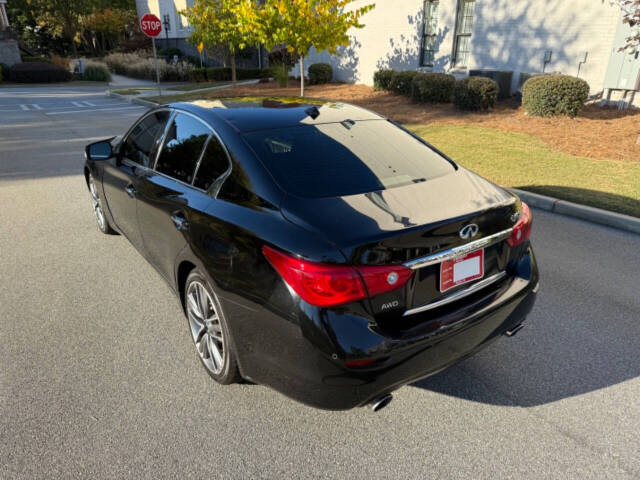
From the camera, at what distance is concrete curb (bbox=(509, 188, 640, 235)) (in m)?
5.34

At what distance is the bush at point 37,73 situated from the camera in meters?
30.9

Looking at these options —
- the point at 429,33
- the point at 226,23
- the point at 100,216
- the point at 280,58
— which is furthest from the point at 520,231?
the point at 280,58

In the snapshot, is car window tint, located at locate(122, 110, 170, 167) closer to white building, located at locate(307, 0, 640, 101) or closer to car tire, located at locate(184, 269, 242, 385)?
car tire, located at locate(184, 269, 242, 385)

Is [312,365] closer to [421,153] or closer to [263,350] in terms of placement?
[263,350]

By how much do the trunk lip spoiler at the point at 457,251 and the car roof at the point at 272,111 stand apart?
4.51 ft

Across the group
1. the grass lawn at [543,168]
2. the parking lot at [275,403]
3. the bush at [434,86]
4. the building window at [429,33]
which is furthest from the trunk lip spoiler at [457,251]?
the building window at [429,33]

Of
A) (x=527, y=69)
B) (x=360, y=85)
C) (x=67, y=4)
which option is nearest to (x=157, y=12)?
(x=67, y=4)

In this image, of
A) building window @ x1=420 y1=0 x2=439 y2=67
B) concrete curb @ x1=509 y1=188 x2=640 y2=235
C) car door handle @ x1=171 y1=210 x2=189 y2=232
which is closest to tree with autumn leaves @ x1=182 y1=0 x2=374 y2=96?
building window @ x1=420 y1=0 x2=439 y2=67

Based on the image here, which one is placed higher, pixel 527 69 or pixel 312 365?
pixel 527 69

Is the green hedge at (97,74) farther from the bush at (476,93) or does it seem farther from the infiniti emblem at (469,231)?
the infiniti emblem at (469,231)

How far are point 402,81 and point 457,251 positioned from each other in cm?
1482

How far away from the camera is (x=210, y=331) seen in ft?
9.25

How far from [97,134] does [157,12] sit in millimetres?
42912

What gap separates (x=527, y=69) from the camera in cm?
1338
